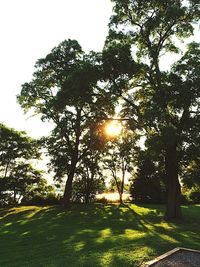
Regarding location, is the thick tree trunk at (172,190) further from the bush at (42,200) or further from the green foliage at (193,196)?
the green foliage at (193,196)

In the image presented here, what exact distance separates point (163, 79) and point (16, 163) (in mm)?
22837

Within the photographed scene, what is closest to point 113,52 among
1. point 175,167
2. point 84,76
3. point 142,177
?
point 84,76

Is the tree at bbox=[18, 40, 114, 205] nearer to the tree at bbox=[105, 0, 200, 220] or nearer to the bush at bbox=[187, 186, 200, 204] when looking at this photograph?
the tree at bbox=[105, 0, 200, 220]

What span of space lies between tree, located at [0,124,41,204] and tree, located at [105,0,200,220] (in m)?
16.9

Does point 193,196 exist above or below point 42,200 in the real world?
above

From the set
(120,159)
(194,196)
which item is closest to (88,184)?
(120,159)

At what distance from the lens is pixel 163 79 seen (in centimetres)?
2147

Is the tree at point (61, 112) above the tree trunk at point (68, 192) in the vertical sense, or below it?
above

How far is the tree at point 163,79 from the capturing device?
19234 millimetres

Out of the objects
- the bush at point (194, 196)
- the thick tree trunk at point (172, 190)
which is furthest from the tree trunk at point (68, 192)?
the bush at point (194, 196)

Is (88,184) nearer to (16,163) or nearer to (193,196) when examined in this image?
(16,163)

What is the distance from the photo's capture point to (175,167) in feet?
71.2

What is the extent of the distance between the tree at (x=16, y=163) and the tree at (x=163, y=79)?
16.9 m

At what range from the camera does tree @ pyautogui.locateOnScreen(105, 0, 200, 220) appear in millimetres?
19234
